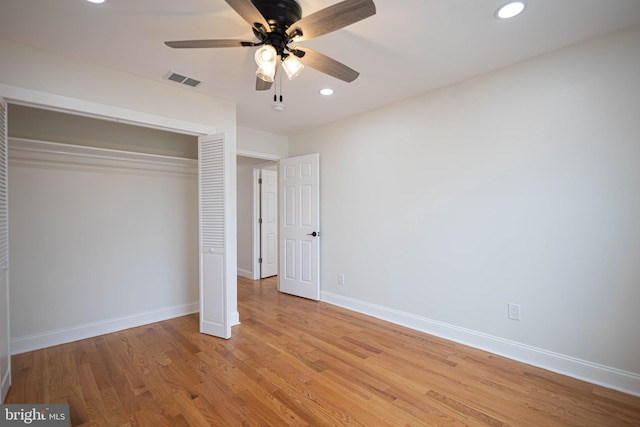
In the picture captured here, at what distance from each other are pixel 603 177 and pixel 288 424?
2.82 m

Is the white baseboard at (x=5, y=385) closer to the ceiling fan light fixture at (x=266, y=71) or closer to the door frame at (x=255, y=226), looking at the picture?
the ceiling fan light fixture at (x=266, y=71)

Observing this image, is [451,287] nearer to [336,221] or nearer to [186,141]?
[336,221]

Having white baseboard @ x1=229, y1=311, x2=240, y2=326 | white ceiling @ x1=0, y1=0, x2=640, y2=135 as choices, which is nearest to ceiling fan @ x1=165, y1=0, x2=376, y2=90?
white ceiling @ x1=0, y1=0, x2=640, y2=135

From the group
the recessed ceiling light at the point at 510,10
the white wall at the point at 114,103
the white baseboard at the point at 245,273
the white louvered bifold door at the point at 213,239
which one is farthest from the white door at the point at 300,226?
the recessed ceiling light at the point at 510,10

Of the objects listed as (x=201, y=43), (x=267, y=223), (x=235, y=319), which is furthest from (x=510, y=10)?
(x=267, y=223)

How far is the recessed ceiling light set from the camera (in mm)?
1810

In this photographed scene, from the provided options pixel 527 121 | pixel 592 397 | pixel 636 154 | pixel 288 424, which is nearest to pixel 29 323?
pixel 288 424

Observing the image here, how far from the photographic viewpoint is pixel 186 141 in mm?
3803

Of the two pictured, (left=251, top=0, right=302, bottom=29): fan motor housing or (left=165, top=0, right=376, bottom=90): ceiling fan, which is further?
(left=251, top=0, right=302, bottom=29): fan motor housing

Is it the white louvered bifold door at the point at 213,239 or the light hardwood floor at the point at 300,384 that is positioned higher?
the white louvered bifold door at the point at 213,239

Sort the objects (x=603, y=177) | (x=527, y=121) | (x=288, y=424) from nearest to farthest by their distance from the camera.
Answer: (x=288, y=424)
(x=603, y=177)
(x=527, y=121)

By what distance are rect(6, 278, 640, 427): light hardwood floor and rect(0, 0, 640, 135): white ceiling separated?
2.58 m

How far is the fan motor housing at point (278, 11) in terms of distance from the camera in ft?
5.33

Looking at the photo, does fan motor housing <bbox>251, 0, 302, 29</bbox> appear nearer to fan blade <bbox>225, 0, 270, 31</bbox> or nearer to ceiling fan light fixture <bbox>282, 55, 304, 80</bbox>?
fan blade <bbox>225, 0, 270, 31</bbox>
